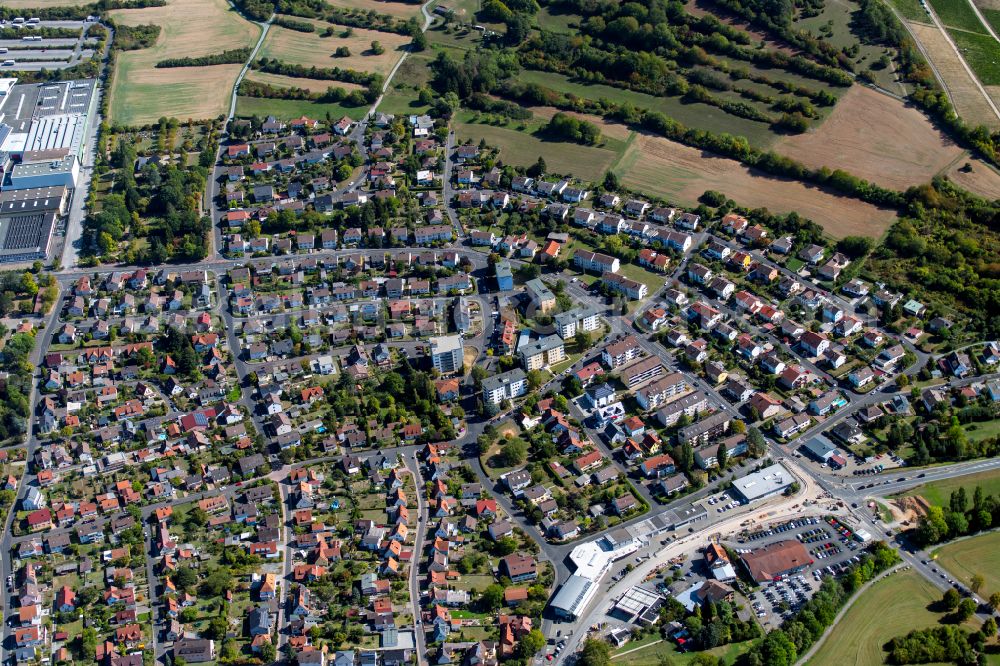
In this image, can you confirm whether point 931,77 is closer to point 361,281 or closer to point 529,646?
point 361,281

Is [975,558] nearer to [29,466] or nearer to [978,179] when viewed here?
[978,179]

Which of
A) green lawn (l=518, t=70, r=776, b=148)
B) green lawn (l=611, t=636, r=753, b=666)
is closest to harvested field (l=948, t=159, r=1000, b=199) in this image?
green lawn (l=518, t=70, r=776, b=148)

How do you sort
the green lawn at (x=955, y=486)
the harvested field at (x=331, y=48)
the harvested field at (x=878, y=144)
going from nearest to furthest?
the green lawn at (x=955, y=486), the harvested field at (x=878, y=144), the harvested field at (x=331, y=48)

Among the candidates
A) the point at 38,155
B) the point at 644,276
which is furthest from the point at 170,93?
the point at 644,276

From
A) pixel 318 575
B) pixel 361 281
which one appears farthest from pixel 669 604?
pixel 361 281

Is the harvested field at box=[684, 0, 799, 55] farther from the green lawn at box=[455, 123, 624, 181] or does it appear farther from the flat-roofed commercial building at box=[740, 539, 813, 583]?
the flat-roofed commercial building at box=[740, 539, 813, 583]

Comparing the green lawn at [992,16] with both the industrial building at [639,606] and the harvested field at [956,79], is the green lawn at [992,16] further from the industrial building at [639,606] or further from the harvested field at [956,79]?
the industrial building at [639,606]

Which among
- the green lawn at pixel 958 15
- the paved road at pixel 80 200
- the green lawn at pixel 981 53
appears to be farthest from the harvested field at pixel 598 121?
the paved road at pixel 80 200
